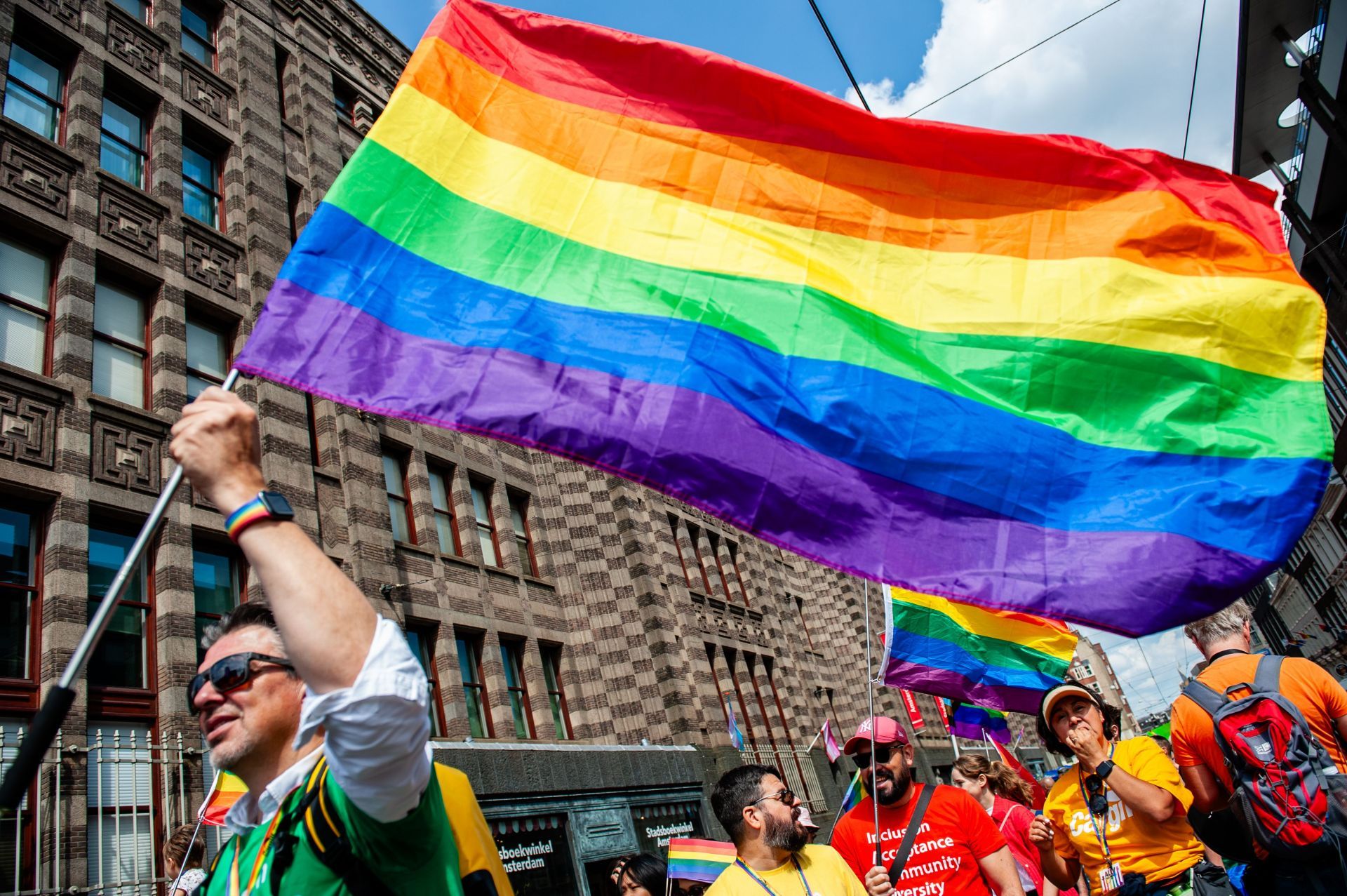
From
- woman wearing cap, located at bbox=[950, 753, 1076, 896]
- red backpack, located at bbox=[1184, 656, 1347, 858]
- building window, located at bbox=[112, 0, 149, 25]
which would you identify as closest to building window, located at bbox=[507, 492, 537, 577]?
building window, located at bbox=[112, 0, 149, 25]

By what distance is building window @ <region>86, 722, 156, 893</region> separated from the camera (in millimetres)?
9703

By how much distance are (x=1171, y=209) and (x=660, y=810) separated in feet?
54.8

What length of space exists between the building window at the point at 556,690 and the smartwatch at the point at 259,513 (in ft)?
54.6

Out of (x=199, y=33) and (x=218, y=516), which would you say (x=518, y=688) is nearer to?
(x=218, y=516)

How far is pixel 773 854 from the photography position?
4742 millimetres

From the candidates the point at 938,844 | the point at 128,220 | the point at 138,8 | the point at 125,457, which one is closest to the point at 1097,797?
the point at 938,844

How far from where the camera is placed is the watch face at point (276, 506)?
189cm

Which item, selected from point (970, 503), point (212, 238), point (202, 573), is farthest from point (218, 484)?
point (212, 238)

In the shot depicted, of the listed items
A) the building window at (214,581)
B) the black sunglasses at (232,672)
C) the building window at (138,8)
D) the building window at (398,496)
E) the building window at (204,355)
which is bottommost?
the black sunglasses at (232,672)

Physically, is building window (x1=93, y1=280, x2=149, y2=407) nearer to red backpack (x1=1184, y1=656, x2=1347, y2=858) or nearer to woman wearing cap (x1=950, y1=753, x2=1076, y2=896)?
woman wearing cap (x1=950, y1=753, x2=1076, y2=896)

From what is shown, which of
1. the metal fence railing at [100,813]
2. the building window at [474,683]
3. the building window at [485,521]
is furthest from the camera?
Answer: the building window at [485,521]

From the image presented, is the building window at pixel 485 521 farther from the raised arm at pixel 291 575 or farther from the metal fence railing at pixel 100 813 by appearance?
the raised arm at pixel 291 575

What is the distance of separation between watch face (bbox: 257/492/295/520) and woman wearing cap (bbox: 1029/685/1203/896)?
4768 mm

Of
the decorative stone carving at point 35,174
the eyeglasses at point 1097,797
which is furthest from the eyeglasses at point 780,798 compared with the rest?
the decorative stone carving at point 35,174
